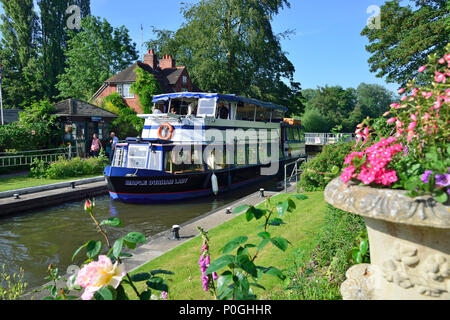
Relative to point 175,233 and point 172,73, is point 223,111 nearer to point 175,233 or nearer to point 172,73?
point 175,233

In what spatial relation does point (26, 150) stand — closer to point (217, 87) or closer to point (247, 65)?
point (217, 87)

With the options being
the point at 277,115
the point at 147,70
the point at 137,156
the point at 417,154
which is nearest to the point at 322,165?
the point at 137,156

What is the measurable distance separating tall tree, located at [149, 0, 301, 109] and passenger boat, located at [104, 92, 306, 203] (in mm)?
13133

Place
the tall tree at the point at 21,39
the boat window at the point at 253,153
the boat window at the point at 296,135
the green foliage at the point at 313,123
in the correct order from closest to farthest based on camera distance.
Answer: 1. the boat window at the point at 253,153
2. the boat window at the point at 296,135
3. the tall tree at the point at 21,39
4. the green foliage at the point at 313,123

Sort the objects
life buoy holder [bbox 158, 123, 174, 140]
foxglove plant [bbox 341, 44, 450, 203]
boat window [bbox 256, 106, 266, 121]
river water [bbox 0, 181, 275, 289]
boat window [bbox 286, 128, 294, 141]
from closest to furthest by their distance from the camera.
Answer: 1. foxglove plant [bbox 341, 44, 450, 203]
2. river water [bbox 0, 181, 275, 289]
3. life buoy holder [bbox 158, 123, 174, 140]
4. boat window [bbox 256, 106, 266, 121]
5. boat window [bbox 286, 128, 294, 141]

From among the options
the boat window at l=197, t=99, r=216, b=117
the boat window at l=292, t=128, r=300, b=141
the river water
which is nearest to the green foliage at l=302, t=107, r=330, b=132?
the boat window at l=292, t=128, r=300, b=141

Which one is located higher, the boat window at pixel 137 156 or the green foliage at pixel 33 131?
the green foliage at pixel 33 131

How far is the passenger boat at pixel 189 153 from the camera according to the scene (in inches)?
596

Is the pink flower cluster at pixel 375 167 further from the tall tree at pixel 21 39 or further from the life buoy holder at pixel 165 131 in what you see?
the tall tree at pixel 21 39

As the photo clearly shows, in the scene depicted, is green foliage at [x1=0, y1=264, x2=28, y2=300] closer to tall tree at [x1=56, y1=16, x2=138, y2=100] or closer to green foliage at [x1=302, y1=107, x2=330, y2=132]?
tall tree at [x1=56, y1=16, x2=138, y2=100]

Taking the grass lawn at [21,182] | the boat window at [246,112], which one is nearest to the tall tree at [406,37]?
the boat window at [246,112]

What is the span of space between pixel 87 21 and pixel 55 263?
4201 cm

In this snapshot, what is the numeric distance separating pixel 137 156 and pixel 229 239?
9512 mm

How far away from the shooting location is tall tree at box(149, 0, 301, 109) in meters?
34.0
